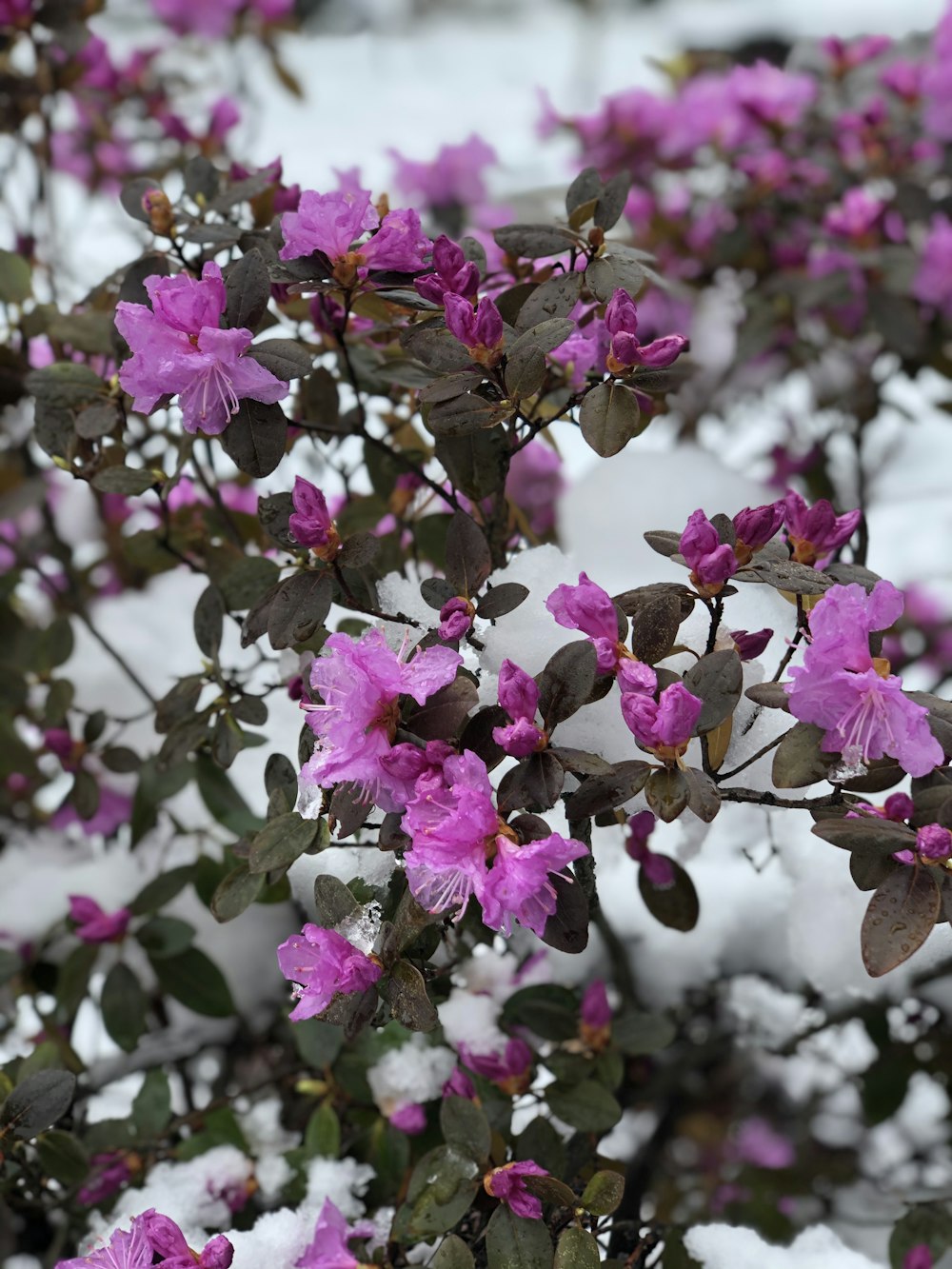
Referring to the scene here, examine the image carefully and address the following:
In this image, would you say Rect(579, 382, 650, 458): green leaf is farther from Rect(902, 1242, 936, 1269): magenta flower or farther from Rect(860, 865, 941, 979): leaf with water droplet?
Rect(902, 1242, 936, 1269): magenta flower

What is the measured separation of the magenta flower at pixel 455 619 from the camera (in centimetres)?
65

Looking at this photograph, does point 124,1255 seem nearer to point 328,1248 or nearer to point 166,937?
point 328,1248

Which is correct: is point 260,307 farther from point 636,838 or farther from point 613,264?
point 636,838

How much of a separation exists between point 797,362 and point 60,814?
1266 millimetres

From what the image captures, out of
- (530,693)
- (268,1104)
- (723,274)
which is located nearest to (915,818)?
(530,693)

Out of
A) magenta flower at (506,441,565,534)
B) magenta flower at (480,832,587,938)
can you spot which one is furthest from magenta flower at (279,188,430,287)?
magenta flower at (506,441,565,534)

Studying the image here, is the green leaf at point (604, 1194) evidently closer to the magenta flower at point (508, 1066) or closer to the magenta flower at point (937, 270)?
the magenta flower at point (508, 1066)

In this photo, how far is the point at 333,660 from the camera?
0.62 meters

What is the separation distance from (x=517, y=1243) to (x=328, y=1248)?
0.13 metres

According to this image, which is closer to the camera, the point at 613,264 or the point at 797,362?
the point at 613,264

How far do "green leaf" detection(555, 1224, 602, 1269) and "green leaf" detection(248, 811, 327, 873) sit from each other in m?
0.27

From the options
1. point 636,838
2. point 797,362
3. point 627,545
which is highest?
point 797,362

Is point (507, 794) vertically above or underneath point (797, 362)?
underneath

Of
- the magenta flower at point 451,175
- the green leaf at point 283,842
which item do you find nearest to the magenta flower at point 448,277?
the green leaf at point 283,842
